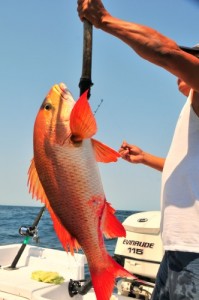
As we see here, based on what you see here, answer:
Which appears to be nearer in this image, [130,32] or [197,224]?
[130,32]

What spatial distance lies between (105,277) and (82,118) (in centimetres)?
74

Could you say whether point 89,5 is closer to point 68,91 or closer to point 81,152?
point 68,91

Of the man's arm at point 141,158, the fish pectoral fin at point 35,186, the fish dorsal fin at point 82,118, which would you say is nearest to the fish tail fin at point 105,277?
the fish pectoral fin at point 35,186

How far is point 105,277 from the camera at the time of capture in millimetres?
1864

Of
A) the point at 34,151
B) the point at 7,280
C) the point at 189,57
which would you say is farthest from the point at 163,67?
the point at 7,280

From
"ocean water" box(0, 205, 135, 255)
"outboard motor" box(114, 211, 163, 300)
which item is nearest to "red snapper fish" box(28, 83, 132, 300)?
"ocean water" box(0, 205, 135, 255)

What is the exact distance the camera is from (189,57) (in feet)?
6.61

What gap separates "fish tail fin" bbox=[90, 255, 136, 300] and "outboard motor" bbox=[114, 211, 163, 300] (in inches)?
111

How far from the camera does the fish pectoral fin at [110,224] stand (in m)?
1.92

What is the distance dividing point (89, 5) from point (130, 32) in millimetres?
253

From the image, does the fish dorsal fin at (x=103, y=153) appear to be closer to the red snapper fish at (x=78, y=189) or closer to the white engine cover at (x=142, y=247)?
the red snapper fish at (x=78, y=189)

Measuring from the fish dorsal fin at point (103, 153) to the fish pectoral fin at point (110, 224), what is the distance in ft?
0.70

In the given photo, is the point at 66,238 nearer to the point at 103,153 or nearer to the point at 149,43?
the point at 103,153

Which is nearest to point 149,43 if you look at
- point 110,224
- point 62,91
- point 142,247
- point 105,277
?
point 62,91
